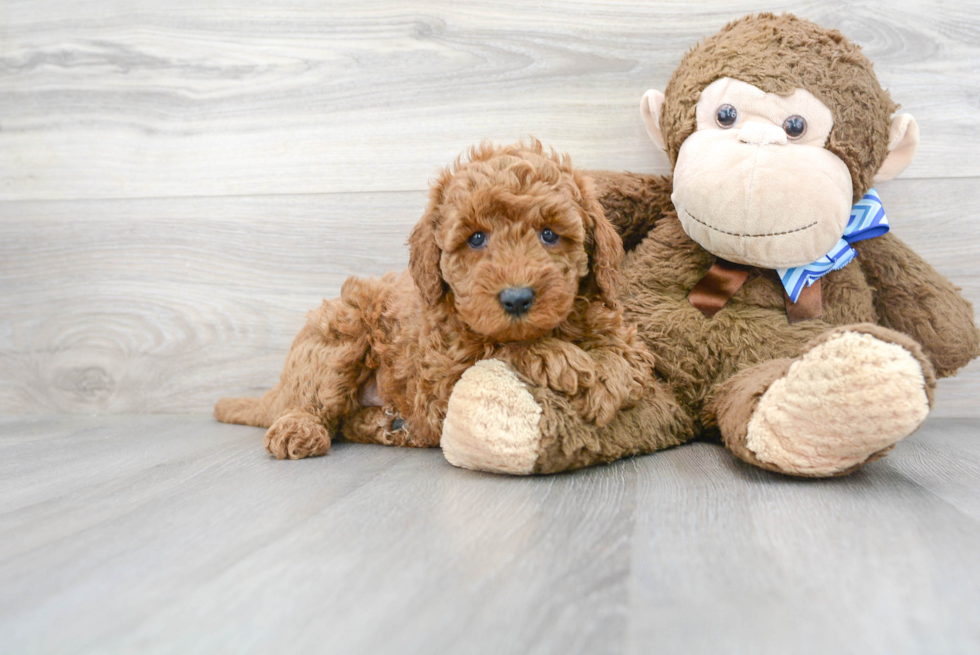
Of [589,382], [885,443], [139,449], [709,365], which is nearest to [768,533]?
[885,443]

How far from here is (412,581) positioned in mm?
756

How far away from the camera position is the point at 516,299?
3.43ft

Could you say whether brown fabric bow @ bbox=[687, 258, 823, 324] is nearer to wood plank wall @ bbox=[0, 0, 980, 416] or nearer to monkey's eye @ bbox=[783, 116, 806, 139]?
monkey's eye @ bbox=[783, 116, 806, 139]

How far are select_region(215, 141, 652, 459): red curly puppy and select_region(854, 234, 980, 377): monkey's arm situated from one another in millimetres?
566

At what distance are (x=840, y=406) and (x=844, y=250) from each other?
0.49 metres

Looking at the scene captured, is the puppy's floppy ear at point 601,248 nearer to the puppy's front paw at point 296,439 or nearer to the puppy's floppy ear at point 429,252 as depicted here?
the puppy's floppy ear at point 429,252

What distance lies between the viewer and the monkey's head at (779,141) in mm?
1248

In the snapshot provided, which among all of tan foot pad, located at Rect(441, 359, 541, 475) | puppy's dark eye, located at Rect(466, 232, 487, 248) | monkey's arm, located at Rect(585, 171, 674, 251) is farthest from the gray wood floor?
monkey's arm, located at Rect(585, 171, 674, 251)

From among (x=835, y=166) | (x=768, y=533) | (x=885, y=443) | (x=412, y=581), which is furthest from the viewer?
(x=835, y=166)

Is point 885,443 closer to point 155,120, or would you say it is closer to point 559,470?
point 559,470

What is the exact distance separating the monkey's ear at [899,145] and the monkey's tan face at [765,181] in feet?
0.55

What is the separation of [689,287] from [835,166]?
0.34 m

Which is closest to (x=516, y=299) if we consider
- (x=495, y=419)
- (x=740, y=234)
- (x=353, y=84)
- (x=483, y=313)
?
(x=483, y=313)

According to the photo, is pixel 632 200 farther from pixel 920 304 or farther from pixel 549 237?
pixel 920 304
